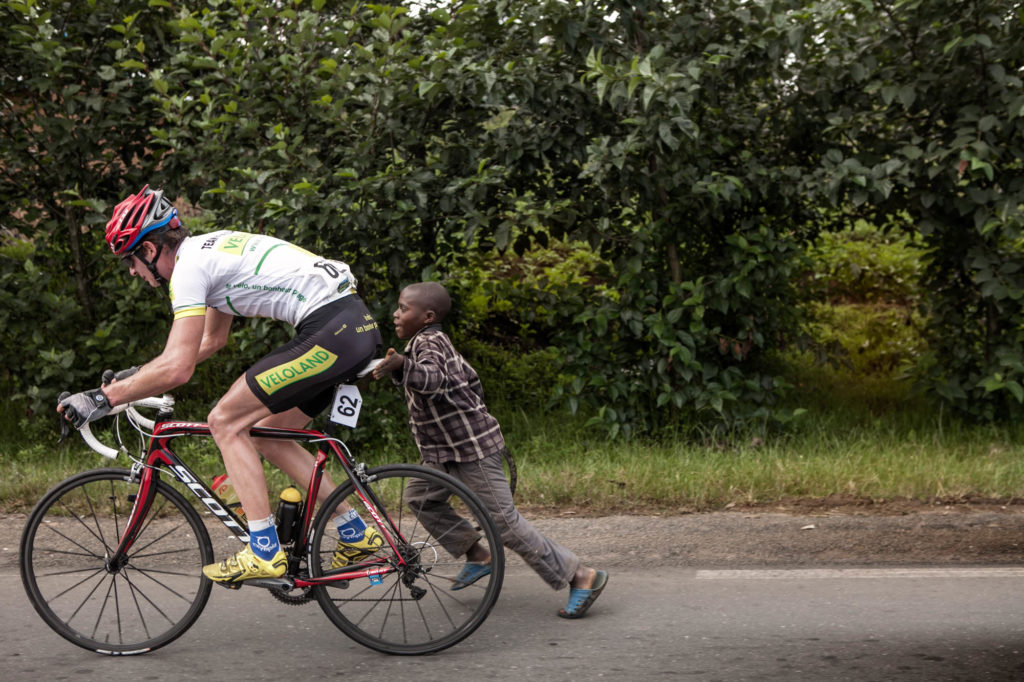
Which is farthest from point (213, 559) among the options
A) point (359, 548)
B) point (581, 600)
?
point (581, 600)

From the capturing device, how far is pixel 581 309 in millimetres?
7652

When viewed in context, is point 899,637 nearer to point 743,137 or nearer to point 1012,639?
point 1012,639

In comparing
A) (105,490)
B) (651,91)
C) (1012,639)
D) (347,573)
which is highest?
(651,91)

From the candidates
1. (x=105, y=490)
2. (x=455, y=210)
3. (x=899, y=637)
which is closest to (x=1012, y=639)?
(x=899, y=637)

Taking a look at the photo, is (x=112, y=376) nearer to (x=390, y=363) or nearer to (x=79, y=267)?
(x=390, y=363)

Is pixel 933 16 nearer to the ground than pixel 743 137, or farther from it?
farther from it

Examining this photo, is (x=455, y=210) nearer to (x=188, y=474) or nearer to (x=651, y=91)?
(x=651, y=91)

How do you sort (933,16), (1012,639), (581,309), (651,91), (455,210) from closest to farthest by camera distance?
1. (1012,639)
2. (651,91)
3. (933,16)
4. (455,210)
5. (581,309)

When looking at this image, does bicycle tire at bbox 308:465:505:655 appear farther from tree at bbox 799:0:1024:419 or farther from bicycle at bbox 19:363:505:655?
tree at bbox 799:0:1024:419

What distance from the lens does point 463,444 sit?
464cm

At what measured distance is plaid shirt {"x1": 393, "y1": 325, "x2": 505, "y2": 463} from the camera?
4551 millimetres

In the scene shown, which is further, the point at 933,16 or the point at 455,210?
the point at 455,210

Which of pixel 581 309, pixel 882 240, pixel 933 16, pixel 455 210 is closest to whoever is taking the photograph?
pixel 933 16

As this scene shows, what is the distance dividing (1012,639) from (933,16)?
151 inches
